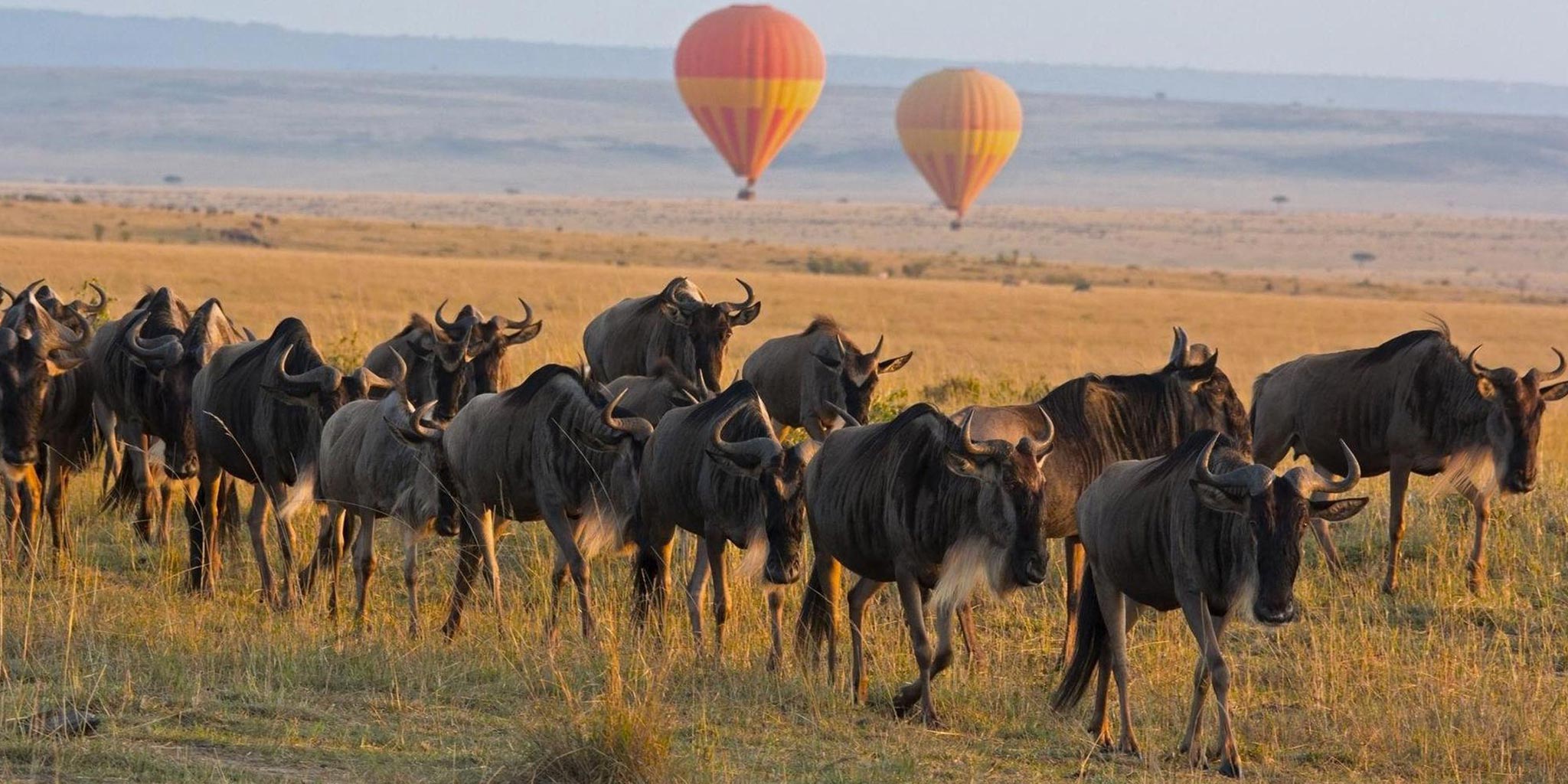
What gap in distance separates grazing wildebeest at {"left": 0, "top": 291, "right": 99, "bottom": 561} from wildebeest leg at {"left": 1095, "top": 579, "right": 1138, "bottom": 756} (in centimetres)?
561

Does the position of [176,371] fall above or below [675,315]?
below

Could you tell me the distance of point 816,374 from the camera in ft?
41.5

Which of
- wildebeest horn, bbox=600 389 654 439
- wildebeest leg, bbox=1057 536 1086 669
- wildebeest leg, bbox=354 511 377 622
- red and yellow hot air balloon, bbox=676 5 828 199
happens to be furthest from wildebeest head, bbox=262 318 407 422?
red and yellow hot air balloon, bbox=676 5 828 199

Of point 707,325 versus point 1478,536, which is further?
point 707,325

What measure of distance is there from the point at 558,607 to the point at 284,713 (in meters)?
2.36

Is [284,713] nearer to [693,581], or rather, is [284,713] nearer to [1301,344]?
[693,581]

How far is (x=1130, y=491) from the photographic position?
295 inches

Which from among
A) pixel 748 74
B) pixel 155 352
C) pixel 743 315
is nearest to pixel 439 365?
pixel 155 352

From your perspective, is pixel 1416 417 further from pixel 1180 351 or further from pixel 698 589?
pixel 698 589

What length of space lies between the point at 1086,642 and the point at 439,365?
4866 mm

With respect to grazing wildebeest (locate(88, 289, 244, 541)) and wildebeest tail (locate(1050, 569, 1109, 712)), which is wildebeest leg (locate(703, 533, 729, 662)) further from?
grazing wildebeest (locate(88, 289, 244, 541))

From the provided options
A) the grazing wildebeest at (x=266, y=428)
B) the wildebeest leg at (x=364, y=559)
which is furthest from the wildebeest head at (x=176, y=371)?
the wildebeest leg at (x=364, y=559)

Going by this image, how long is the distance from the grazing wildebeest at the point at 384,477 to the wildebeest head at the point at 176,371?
58.8 inches

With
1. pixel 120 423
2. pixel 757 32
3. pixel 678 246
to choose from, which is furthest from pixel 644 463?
pixel 757 32
